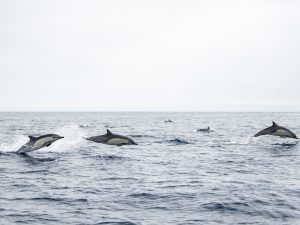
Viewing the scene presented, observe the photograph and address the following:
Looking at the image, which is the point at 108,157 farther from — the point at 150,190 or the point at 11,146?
the point at 11,146

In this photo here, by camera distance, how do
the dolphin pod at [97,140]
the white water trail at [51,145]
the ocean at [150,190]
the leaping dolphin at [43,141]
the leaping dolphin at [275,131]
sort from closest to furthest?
the ocean at [150,190]
the leaping dolphin at [43,141]
the dolphin pod at [97,140]
the leaping dolphin at [275,131]
the white water trail at [51,145]

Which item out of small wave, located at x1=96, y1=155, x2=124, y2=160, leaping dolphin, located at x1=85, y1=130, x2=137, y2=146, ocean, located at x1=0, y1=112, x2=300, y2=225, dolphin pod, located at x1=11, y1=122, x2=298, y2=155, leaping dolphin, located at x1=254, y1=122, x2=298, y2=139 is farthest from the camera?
leaping dolphin, located at x1=254, y1=122, x2=298, y2=139

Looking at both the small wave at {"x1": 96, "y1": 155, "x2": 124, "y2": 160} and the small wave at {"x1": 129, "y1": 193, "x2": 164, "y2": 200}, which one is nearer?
the small wave at {"x1": 129, "y1": 193, "x2": 164, "y2": 200}

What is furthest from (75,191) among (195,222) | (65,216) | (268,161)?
(268,161)

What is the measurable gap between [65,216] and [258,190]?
5941 millimetres

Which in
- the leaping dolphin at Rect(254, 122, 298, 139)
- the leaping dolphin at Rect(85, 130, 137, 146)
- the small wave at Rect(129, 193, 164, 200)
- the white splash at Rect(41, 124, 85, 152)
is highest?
the leaping dolphin at Rect(254, 122, 298, 139)

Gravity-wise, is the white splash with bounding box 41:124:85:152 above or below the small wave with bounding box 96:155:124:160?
below

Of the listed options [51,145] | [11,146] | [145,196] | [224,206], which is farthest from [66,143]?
[224,206]

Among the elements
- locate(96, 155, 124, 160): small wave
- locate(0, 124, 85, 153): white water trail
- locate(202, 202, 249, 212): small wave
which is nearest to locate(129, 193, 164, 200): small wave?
locate(202, 202, 249, 212): small wave

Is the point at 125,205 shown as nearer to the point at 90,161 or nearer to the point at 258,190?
the point at 258,190

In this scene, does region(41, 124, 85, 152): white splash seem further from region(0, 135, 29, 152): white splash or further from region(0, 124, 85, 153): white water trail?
region(0, 135, 29, 152): white splash

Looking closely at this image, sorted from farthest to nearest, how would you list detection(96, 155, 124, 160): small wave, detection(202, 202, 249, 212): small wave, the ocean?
detection(96, 155, 124, 160): small wave, detection(202, 202, 249, 212): small wave, the ocean

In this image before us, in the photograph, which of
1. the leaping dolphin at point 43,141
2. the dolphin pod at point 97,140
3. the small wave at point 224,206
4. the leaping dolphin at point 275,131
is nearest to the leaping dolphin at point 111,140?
the dolphin pod at point 97,140

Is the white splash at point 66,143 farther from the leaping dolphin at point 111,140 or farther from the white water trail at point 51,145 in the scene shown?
the leaping dolphin at point 111,140
